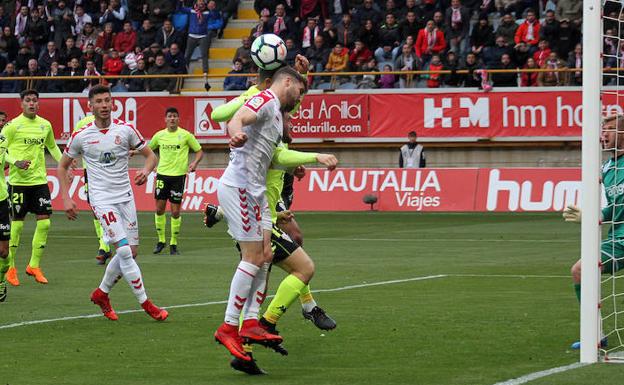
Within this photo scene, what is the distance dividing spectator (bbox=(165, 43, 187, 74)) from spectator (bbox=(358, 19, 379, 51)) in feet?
18.2

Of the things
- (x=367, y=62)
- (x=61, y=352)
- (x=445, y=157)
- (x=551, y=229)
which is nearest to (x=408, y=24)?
(x=367, y=62)

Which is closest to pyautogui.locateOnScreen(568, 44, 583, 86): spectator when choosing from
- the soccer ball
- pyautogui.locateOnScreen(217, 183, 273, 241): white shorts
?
the soccer ball

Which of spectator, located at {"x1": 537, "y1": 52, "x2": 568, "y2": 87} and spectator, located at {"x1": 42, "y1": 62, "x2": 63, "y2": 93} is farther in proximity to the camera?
spectator, located at {"x1": 42, "y1": 62, "x2": 63, "y2": 93}

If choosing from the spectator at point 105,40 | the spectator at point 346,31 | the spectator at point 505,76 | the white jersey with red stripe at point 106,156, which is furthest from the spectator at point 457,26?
the white jersey with red stripe at point 106,156

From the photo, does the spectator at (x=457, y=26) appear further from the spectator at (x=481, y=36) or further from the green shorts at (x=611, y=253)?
the green shorts at (x=611, y=253)

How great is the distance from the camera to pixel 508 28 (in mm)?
33062

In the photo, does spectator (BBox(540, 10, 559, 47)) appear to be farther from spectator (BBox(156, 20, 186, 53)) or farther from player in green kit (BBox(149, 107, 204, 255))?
player in green kit (BBox(149, 107, 204, 255))

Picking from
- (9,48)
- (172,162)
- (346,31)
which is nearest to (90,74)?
(9,48)

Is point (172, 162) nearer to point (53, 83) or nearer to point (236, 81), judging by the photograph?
point (236, 81)

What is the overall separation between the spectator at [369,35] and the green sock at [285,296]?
2506 centimetres

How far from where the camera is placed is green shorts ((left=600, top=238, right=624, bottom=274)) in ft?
33.2

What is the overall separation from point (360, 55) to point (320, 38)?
1.20 meters

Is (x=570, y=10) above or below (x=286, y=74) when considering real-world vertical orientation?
above

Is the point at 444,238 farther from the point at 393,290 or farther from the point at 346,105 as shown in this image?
the point at 346,105
